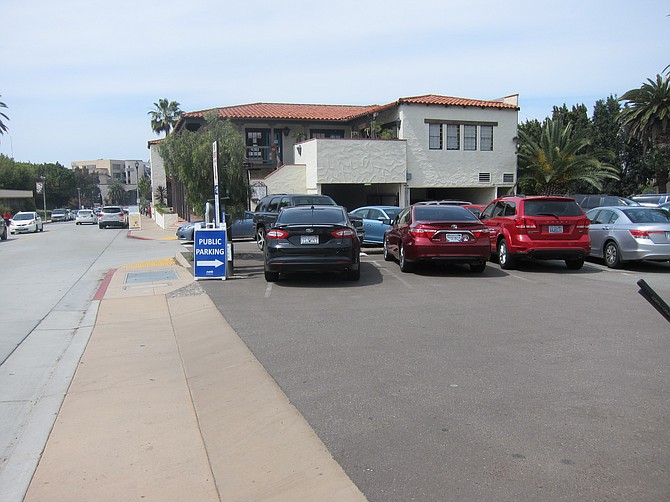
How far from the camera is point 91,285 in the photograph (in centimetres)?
1312

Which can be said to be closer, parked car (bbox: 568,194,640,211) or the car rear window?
the car rear window

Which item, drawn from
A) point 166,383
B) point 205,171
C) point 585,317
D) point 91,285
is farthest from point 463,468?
point 205,171

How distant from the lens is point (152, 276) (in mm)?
13328

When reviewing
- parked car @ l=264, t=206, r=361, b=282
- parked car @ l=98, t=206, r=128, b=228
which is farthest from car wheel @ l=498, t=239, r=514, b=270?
parked car @ l=98, t=206, r=128, b=228

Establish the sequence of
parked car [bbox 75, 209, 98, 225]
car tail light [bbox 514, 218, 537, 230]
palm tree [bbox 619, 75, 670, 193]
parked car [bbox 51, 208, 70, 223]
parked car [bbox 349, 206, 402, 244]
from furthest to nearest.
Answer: parked car [bbox 51, 208, 70, 223]
parked car [bbox 75, 209, 98, 225]
palm tree [bbox 619, 75, 670, 193]
parked car [bbox 349, 206, 402, 244]
car tail light [bbox 514, 218, 537, 230]

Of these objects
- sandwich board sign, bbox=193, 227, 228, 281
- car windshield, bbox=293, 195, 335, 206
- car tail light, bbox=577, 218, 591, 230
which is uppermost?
car windshield, bbox=293, 195, 335, 206

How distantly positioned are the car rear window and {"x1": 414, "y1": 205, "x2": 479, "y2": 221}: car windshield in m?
1.27

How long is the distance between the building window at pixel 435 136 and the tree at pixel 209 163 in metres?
15.0

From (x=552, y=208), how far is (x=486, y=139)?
17.4 meters

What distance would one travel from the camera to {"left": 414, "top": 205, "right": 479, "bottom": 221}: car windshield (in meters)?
12.7

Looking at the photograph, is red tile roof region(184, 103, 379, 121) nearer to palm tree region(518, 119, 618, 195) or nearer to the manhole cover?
palm tree region(518, 119, 618, 195)

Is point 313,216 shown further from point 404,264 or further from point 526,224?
point 526,224

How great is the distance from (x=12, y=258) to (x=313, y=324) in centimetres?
1582

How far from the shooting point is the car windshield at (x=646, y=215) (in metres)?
13.3
